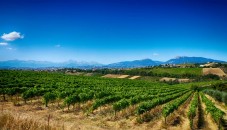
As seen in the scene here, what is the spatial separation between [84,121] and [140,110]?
5939 millimetres

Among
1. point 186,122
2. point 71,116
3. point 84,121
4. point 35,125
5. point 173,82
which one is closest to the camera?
point 35,125

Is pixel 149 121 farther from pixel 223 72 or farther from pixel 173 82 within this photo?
pixel 223 72

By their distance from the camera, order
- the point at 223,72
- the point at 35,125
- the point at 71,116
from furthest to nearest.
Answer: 1. the point at 223,72
2. the point at 71,116
3. the point at 35,125

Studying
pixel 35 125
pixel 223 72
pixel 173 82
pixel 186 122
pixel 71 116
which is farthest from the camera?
pixel 223 72

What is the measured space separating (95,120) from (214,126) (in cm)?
1267

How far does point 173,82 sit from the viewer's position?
466 ft

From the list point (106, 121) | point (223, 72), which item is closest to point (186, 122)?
point (106, 121)

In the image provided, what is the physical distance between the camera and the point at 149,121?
2469cm

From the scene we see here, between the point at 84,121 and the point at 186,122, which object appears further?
the point at 186,122

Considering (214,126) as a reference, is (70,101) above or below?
above

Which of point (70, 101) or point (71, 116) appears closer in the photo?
point (71, 116)

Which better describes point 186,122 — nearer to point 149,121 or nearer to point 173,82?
point 149,121

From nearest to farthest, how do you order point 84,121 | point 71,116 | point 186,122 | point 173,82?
1. point 84,121
2. point 71,116
3. point 186,122
4. point 173,82

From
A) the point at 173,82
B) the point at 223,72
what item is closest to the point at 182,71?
the point at 223,72
